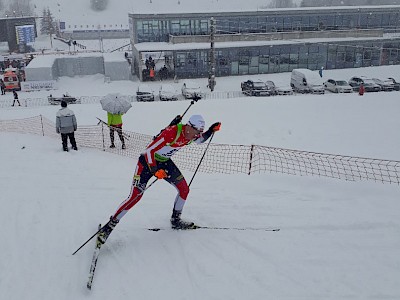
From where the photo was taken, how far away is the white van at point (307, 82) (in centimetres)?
3020

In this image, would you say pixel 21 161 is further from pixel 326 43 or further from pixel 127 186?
pixel 326 43

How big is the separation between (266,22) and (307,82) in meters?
14.6

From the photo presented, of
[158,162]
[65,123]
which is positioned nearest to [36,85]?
[65,123]

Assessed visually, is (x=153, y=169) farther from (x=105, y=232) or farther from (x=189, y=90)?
(x=189, y=90)

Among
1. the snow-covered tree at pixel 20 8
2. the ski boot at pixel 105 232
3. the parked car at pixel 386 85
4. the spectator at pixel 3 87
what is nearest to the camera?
the ski boot at pixel 105 232

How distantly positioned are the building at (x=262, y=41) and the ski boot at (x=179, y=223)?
110ft

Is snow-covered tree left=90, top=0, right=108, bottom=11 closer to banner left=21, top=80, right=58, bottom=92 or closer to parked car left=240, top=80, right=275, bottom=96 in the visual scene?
banner left=21, top=80, right=58, bottom=92

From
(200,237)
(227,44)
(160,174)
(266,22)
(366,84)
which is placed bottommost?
(366,84)

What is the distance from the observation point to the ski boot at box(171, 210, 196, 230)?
662 centimetres

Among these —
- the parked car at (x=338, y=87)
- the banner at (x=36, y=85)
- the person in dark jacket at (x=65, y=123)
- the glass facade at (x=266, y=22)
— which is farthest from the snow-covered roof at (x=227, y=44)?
the person in dark jacket at (x=65, y=123)

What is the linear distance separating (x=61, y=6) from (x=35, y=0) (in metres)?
13.4

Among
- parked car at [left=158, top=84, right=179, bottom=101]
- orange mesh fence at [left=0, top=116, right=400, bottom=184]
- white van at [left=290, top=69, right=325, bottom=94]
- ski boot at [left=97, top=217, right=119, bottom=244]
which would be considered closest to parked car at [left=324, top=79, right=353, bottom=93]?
white van at [left=290, top=69, right=325, bottom=94]

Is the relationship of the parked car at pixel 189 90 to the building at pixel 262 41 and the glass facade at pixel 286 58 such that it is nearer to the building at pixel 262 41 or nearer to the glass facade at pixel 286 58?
the building at pixel 262 41

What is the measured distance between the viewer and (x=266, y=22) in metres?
42.7
